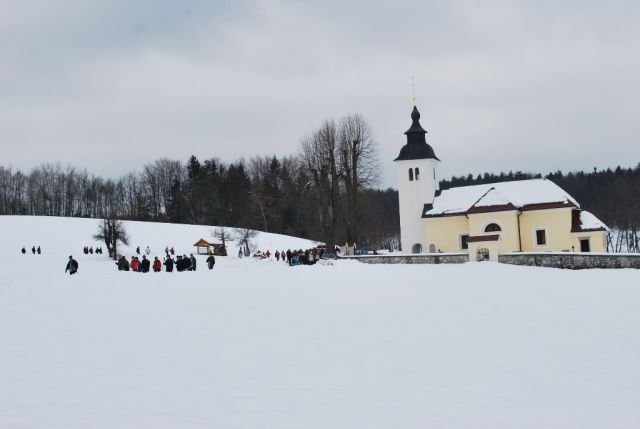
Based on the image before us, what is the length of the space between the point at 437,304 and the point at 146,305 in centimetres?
848

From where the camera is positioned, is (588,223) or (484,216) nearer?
(588,223)

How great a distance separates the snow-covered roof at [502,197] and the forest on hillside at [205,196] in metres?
35.6

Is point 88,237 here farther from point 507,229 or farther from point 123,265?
point 507,229

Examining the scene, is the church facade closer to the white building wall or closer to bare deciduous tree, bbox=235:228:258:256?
the white building wall

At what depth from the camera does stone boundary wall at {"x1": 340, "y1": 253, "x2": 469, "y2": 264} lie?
35719mm

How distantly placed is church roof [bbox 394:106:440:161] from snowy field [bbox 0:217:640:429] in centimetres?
2023

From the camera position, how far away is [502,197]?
3931cm

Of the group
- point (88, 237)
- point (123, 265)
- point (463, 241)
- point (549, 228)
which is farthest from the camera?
point (88, 237)

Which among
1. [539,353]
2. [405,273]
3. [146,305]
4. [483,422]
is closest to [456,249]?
[405,273]

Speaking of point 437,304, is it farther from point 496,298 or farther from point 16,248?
point 16,248

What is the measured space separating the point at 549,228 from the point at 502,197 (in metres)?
3.32

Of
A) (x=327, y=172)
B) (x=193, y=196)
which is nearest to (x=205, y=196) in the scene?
(x=193, y=196)

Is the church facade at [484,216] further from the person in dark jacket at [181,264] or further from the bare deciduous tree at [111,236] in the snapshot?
the bare deciduous tree at [111,236]

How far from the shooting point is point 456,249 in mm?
40750
